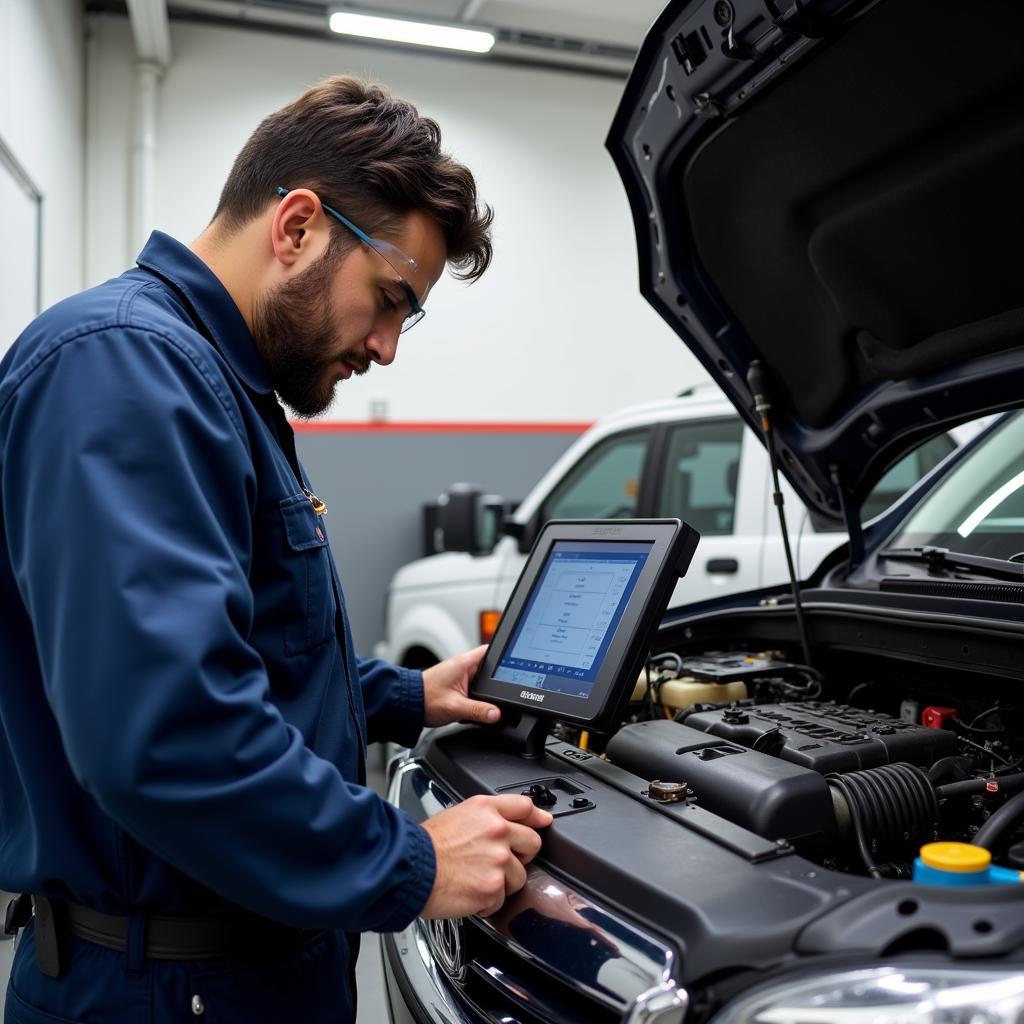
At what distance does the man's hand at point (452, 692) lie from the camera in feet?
5.61

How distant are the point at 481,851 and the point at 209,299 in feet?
2.54

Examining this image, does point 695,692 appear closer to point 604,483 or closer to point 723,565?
point 723,565

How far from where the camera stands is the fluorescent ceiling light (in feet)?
21.7

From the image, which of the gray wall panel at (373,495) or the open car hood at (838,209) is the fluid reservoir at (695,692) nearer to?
the open car hood at (838,209)

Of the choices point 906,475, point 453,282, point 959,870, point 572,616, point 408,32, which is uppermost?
point 408,32

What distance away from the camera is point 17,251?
4531 mm

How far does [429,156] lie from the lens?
4.69 feet

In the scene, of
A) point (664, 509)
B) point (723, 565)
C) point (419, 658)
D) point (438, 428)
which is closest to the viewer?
point (723, 565)

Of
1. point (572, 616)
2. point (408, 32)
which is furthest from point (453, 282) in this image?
point (572, 616)

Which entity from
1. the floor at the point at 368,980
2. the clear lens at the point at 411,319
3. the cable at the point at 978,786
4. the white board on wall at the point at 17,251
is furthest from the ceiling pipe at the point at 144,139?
the cable at the point at 978,786

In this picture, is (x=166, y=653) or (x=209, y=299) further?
(x=209, y=299)

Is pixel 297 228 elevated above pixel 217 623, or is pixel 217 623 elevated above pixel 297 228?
pixel 297 228

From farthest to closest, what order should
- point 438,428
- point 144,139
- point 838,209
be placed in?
1. point 438,428
2. point 144,139
3. point 838,209

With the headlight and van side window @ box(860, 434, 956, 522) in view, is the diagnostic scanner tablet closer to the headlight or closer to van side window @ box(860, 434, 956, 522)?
the headlight
